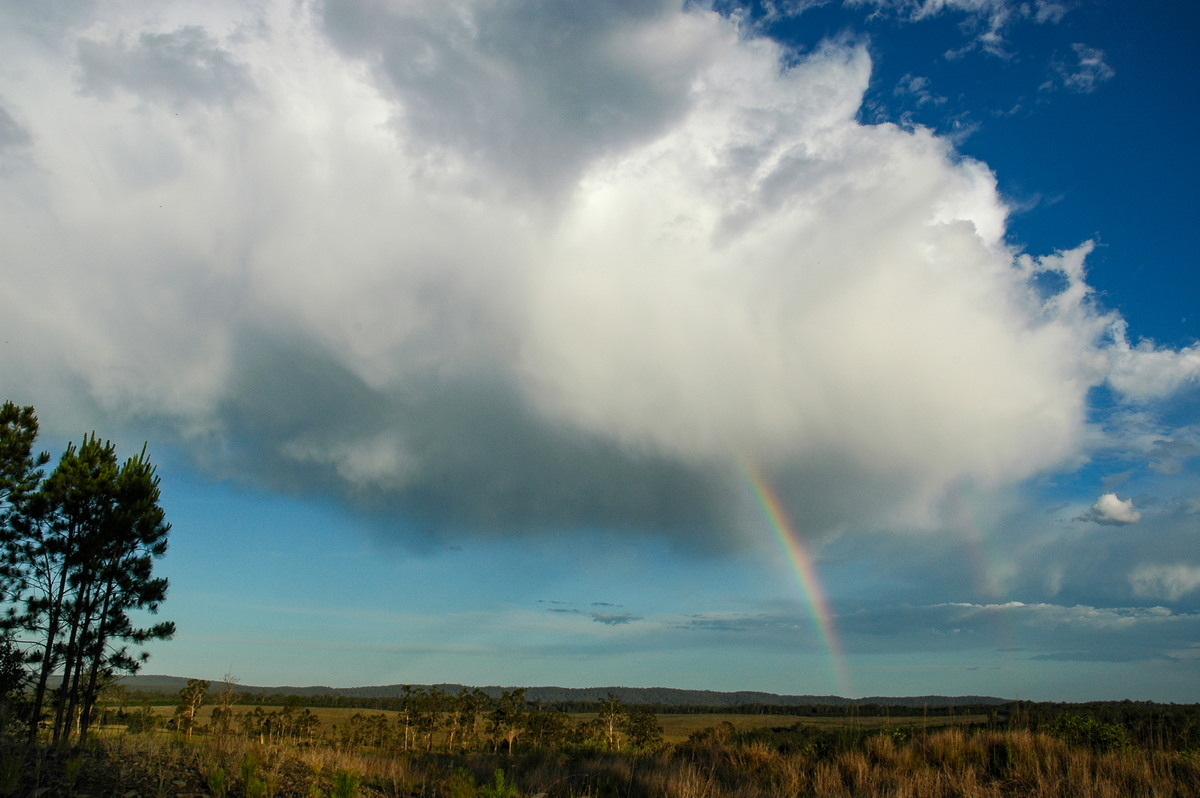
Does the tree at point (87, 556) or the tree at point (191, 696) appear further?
the tree at point (191, 696)

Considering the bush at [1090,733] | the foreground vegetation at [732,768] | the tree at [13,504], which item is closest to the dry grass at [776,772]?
the foreground vegetation at [732,768]

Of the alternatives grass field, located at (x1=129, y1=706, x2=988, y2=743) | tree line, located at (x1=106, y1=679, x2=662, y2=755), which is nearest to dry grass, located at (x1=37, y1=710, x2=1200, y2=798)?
grass field, located at (x1=129, y1=706, x2=988, y2=743)

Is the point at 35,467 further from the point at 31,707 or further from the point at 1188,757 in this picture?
the point at 1188,757

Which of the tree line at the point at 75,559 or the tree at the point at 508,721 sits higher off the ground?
the tree line at the point at 75,559

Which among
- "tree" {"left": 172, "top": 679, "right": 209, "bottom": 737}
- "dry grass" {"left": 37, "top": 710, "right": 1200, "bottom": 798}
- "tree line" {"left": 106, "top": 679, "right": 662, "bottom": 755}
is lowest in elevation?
"tree line" {"left": 106, "top": 679, "right": 662, "bottom": 755}

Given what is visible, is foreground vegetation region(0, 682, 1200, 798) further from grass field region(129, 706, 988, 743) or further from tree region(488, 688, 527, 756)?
tree region(488, 688, 527, 756)

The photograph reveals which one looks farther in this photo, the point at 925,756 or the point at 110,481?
the point at 110,481

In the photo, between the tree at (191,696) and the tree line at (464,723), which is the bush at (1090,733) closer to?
the tree line at (464,723)

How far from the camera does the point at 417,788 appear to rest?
1415 cm

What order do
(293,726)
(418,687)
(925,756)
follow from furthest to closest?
(418,687)
(293,726)
(925,756)

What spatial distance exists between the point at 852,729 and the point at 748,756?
9.40 ft

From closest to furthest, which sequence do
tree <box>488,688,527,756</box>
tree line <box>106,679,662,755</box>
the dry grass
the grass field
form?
the dry grass
the grass field
tree line <box>106,679,662,755</box>
tree <box>488,688,527,756</box>

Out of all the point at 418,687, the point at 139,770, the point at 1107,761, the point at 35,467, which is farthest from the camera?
the point at 418,687

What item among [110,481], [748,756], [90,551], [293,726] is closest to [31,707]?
[90,551]
